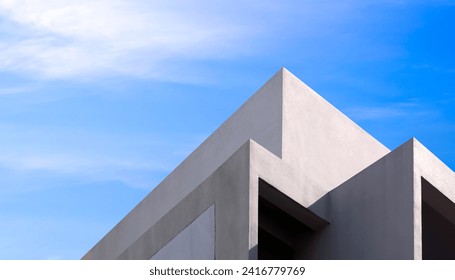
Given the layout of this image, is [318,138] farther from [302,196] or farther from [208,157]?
[302,196]

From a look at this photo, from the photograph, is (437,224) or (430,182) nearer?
(430,182)

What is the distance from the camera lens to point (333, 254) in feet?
71.8

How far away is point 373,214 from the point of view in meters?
21.0

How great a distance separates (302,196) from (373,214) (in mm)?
1269

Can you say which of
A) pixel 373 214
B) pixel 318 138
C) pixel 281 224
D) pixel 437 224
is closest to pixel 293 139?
pixel 318 138

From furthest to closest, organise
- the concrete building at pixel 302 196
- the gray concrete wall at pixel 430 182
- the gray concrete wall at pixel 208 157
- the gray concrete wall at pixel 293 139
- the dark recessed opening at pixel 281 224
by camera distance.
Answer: the gray concrete wall at pixel 208 157, the gray concrete wall at pixel 293 139, the dark recessed opening at pixel 281 224, the concrete building at pixel 302 196, the gray concrete wall at pixel 430 182

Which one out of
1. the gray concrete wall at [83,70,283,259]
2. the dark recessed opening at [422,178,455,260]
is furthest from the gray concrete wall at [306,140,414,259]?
the gray concrete wall at [83,70,283,259]

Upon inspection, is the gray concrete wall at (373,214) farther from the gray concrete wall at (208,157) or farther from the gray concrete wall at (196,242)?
the gray concrete wall at (208,157)

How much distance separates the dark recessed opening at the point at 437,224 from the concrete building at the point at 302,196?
0.02 meters

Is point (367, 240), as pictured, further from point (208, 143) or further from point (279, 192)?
point (208, 143)

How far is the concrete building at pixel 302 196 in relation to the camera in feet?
65.9

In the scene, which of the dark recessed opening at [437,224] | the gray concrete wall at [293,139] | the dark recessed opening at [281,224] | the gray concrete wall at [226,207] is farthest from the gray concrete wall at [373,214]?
the gray concrete wall at [226,207]
